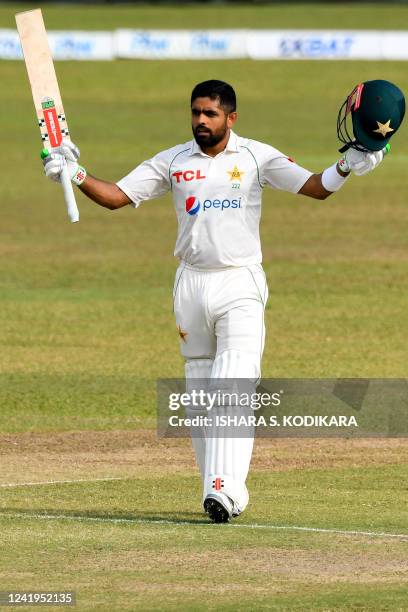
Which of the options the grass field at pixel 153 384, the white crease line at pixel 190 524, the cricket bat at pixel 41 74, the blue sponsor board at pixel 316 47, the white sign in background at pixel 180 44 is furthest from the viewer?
the white sign in background at pixel 180 44

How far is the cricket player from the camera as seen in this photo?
902 cm

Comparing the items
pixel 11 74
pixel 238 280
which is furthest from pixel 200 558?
pixel 11 74

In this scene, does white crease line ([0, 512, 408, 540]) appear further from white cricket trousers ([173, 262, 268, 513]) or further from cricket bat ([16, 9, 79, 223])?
cricket bat ([16, 9, 79, 223])

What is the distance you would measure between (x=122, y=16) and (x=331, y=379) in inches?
1600

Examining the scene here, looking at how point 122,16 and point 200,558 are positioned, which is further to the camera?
point 122,16

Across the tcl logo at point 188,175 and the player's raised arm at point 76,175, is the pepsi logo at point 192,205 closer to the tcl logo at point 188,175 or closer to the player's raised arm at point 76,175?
the tcl logo at point 188,175

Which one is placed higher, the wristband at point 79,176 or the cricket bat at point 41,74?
the cricket bat at point 41,74

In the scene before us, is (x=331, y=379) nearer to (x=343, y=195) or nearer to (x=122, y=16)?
(x=343, y=195)

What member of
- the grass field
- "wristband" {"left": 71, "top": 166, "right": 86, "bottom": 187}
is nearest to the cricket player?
"wristband" {"left": 71, "top": 166, "right": 86, "bottom": 187}

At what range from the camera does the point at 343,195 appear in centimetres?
2695

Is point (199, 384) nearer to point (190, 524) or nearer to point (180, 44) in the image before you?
point (190, 524)

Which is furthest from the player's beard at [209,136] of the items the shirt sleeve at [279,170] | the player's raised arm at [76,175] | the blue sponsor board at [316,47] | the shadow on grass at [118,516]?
the blue sponsor board at [316,47]

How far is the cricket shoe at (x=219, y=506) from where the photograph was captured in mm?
8727

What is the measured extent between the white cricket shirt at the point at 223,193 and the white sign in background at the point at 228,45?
34595 mm
